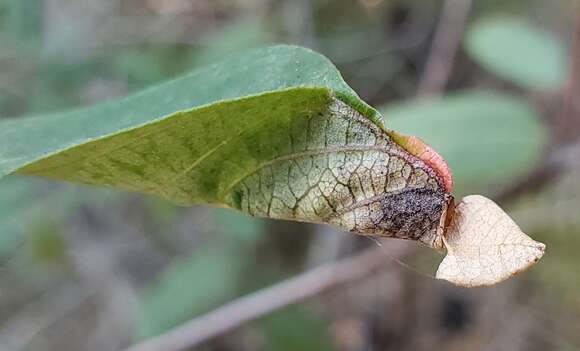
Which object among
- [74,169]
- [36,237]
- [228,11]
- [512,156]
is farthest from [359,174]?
[228,11]

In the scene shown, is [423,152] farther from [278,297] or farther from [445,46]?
[445,46]

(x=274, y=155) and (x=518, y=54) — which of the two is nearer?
(x=274, y=155)

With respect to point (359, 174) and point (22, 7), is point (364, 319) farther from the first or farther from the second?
point (359, 174)

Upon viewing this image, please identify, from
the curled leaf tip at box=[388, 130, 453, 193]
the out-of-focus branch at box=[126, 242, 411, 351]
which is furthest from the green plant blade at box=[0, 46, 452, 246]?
the out-of-focus branch at box=[126, 242, 411, 351]

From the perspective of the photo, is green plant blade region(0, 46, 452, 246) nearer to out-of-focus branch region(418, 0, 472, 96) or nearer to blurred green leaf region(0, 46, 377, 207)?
blurred green leaf region(0, 46, 377, 207)

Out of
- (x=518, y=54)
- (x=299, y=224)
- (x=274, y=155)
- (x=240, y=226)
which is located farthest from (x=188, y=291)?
(x=274, y=155)

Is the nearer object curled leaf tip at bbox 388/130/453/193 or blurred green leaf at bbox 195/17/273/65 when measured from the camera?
curled leaf tip at bbox 388/130/453/193

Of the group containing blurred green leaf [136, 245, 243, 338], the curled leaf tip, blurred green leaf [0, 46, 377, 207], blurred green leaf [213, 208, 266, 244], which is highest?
blurred green leaf [0, 46, 377, 207]
